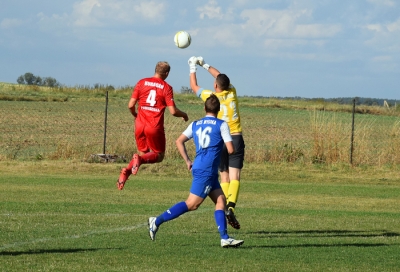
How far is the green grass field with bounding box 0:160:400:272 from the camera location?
349 inches

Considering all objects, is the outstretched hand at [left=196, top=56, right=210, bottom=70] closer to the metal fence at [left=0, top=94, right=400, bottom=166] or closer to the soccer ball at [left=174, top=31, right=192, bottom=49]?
the soccer ball at [left=174, top=31, right=192, bottom=49]

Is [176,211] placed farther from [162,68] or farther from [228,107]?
[162,68]

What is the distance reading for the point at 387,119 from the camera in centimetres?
4931

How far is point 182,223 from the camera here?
12.6 metres

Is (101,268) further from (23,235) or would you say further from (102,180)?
(102,180)

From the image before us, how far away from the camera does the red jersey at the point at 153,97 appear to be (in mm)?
12023

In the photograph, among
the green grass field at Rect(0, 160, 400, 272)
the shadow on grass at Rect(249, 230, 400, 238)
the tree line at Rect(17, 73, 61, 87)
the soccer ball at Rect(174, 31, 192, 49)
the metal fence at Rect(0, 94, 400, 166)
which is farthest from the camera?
the tree line at Rect(17, 73, 61, 87)

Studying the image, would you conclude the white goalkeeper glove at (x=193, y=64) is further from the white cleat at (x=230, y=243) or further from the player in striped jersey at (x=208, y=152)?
Answer: the white cleat at (x=230, y=243)

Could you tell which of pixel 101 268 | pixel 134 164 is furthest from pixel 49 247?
pixel 134 164

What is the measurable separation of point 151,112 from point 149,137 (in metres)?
0.43

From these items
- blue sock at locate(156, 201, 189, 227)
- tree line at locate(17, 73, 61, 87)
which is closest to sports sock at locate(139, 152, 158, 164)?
blue sock at locate(156, 201, 189, 227)

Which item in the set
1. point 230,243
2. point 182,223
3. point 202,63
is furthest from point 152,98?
point 230,243

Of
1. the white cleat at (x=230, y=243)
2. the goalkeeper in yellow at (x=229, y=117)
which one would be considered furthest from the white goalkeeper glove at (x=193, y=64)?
the white cleat at (x=230, y=243)

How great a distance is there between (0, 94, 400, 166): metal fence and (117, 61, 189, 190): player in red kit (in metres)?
12.0
